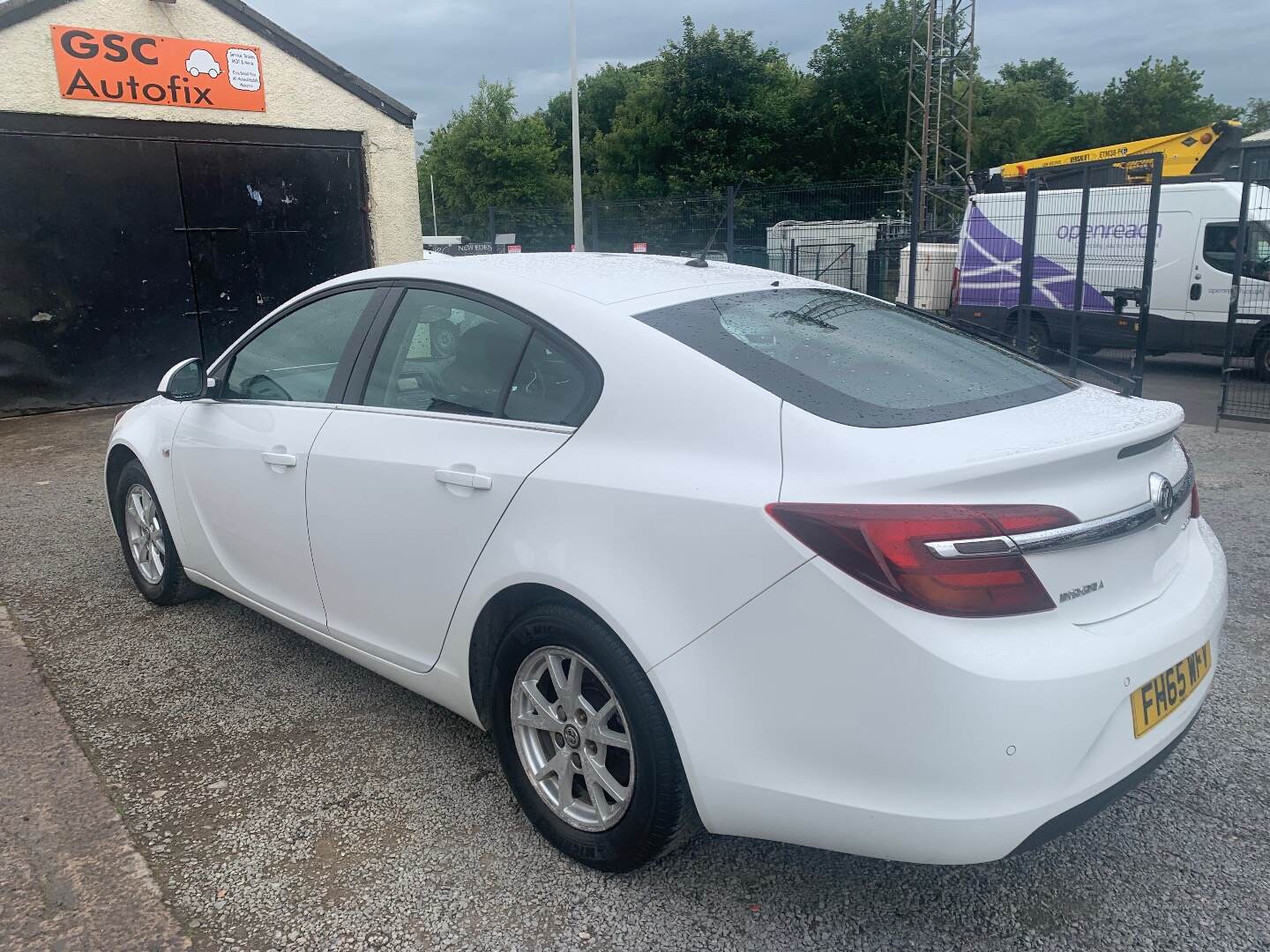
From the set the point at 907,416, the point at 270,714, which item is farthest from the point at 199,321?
the point at 907,416

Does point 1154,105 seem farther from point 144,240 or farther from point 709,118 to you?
point 144,240

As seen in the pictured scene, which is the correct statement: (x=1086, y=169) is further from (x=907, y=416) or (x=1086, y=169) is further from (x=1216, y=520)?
(x=907, y=416)

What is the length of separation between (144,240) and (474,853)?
948 centimetres

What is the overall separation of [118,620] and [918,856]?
149 inches

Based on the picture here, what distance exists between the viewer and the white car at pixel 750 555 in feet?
6.33

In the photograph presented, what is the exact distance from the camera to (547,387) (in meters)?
2.63

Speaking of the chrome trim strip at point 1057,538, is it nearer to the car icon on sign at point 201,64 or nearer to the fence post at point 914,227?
Answer: the fence post at point 914,227

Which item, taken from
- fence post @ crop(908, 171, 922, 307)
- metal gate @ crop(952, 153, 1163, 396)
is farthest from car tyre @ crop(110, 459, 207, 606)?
fence post @ crop(908, 171, 922, 307)

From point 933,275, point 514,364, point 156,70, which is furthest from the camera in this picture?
point 933,275

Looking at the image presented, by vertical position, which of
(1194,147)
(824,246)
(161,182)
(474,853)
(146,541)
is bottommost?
(474,853)

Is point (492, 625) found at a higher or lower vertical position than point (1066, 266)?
lower

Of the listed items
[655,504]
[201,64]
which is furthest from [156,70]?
[655,504]

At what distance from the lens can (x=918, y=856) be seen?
2.00 meters

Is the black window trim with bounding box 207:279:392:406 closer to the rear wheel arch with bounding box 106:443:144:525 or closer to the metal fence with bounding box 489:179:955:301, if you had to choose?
the rear wheel arch with bounding box 106:443:144:525
